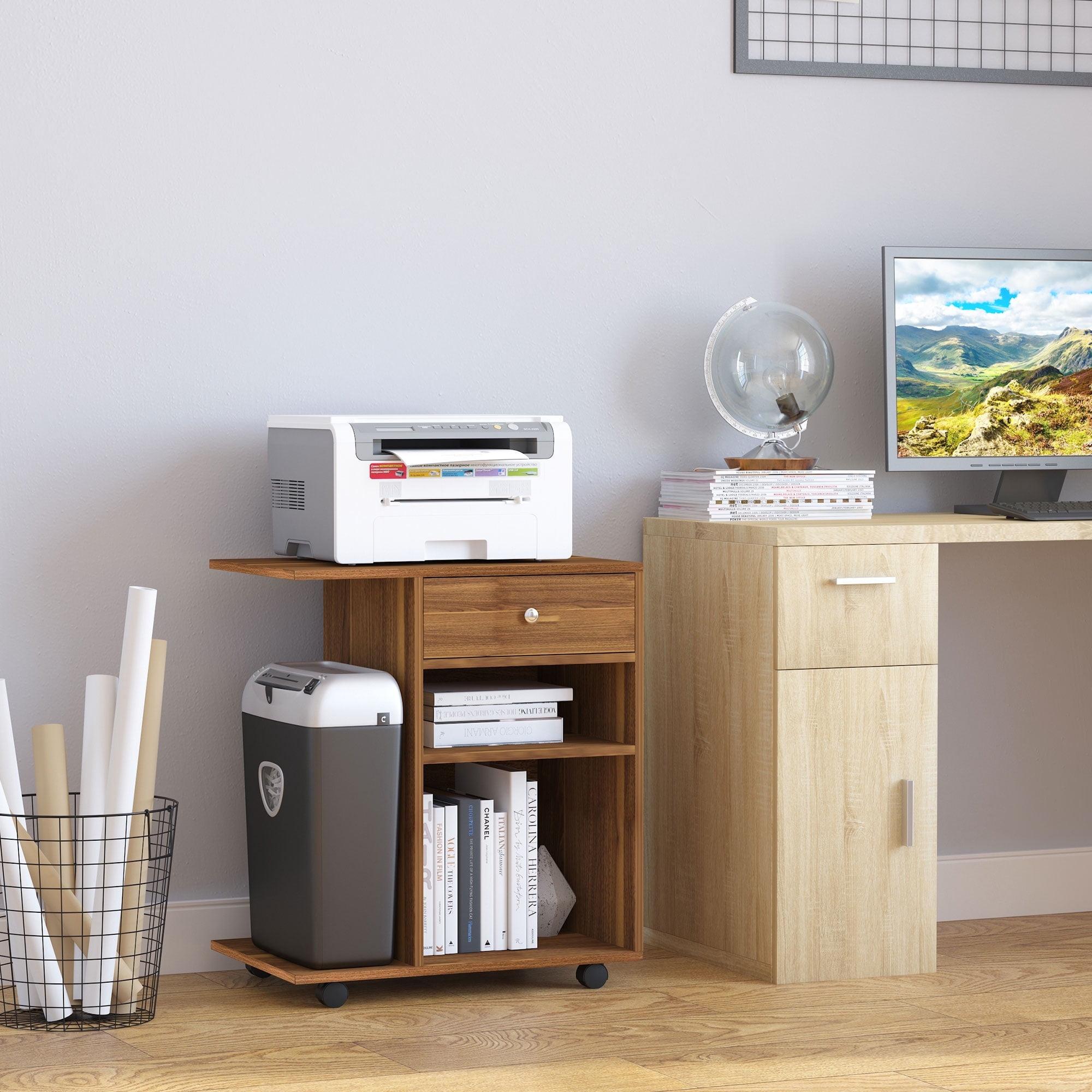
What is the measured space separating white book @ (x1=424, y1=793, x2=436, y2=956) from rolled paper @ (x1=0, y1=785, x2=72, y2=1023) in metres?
0.58

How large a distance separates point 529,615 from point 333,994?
2.27 feet

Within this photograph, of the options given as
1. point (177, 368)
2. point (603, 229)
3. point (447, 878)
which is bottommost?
point (447, 878)

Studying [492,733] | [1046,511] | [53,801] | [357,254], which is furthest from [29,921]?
[1046,511]

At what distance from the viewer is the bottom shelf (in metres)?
2.67

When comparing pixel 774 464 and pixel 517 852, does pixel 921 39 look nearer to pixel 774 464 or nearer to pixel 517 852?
pixel 774 464

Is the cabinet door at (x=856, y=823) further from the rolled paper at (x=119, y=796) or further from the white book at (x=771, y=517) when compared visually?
the rolled paper at (x=119, y=796)

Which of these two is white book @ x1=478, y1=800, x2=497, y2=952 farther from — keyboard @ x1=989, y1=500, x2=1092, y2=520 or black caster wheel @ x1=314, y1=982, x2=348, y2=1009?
keyboard @ x1=989, y1=500, x2=1092, y2=520

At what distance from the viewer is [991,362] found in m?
3.24

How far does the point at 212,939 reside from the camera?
300 cm

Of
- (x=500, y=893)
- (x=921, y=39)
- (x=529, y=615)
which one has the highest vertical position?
(x=921, y=39)

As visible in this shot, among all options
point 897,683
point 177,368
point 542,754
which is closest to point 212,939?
point 542,754

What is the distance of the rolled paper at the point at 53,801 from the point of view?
8.63ft

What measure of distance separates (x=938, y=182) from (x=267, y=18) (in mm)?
1392

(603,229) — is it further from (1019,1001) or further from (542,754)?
(1019,1001)
